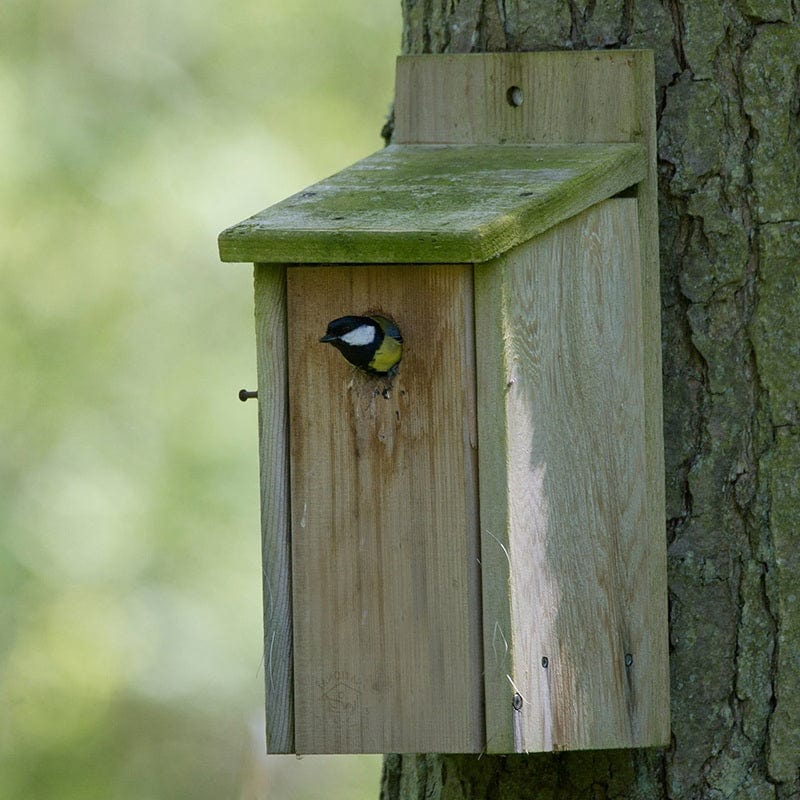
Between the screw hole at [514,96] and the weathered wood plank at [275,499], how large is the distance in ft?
2.22

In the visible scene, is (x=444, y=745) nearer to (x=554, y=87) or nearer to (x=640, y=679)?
(x=640, y=679)

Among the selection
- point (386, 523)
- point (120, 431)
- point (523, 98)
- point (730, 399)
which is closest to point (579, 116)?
point (523, 98)

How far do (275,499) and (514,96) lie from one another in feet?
3.15

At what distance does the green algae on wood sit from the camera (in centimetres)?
196

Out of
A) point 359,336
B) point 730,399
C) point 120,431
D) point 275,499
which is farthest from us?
point 120,431

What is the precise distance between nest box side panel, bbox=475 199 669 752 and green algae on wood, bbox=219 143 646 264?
0.23 ft

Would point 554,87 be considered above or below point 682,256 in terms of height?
above

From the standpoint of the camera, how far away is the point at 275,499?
7.04 ft

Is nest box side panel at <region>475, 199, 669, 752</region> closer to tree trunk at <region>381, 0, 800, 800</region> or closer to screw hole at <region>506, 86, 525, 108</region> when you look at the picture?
tree trunk at <region>381, 0, 800, 800</region>

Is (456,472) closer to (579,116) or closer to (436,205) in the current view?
(436,205)

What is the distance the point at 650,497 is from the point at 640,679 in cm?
33

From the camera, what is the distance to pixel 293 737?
2.16 metres

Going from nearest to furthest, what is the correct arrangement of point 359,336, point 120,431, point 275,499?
point 359,336
point 275,499
point 120,431

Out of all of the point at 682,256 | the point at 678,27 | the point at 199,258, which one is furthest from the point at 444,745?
the point at 199,258
